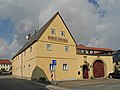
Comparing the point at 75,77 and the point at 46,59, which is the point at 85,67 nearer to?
the point at 75,77

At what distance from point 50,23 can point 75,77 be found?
9950 millimetres

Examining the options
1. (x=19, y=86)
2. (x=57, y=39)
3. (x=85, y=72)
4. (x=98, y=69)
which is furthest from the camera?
(x=98, y=69)

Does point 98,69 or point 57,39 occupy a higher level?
point 57,39

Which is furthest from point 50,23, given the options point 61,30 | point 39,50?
point 39,50

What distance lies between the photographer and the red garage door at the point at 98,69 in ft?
126

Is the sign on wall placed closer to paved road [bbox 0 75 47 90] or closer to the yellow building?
the yellow building

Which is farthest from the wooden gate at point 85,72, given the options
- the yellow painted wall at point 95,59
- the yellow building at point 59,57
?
the yellow painted wall at point 95,59

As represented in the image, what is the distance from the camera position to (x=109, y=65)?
40.2 metres

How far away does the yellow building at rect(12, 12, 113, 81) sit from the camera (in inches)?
1289

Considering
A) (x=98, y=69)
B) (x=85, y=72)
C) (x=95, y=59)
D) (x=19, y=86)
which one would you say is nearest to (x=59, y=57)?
(x=85, y=72)

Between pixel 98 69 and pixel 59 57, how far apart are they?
27.7 ft

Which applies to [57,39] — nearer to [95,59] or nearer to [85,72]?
[85,72]

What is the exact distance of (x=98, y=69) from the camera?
3872 centimetres

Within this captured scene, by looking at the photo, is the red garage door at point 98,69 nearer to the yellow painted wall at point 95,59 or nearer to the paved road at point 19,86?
the yellow painted wall at point 95,59
